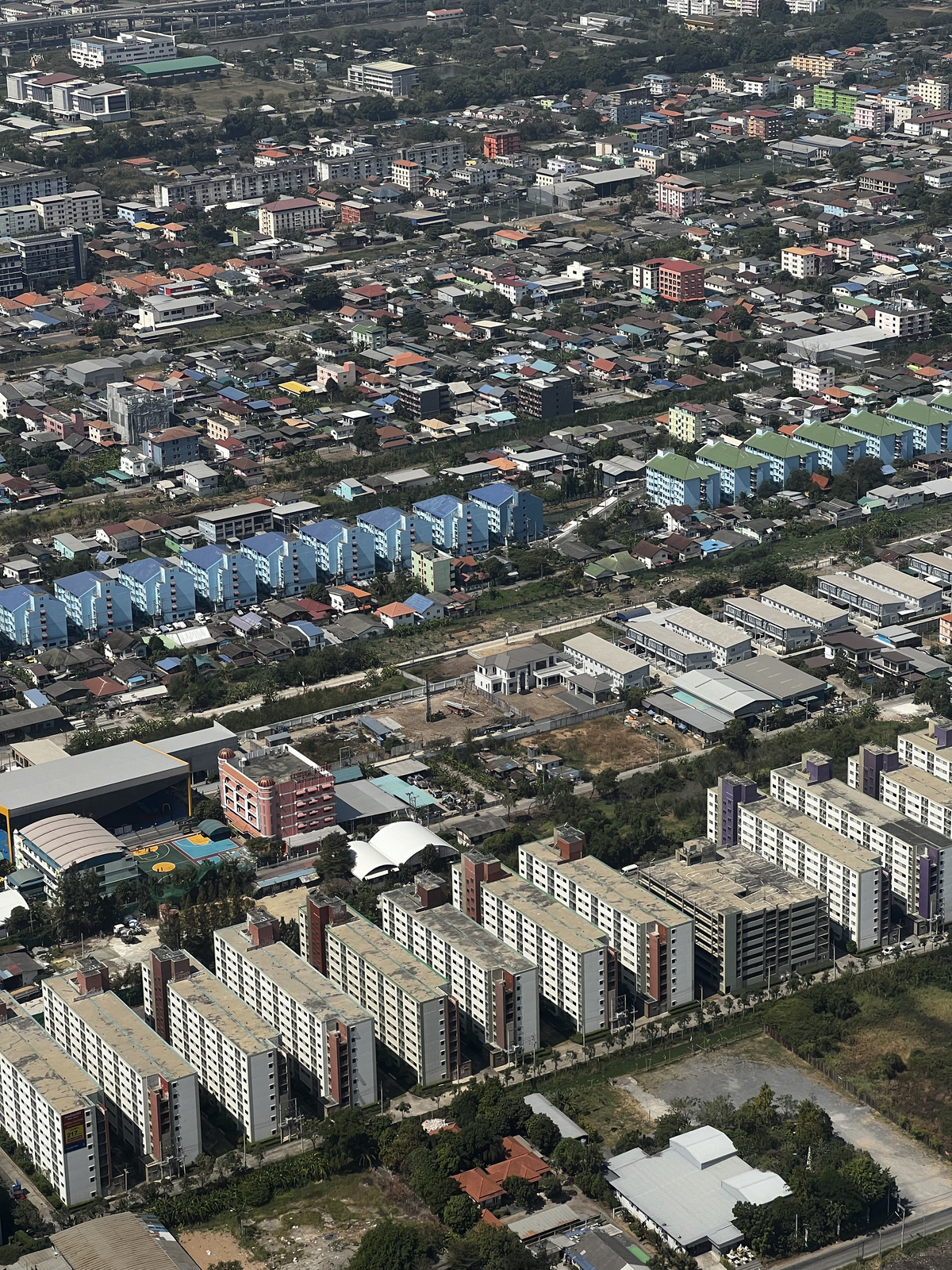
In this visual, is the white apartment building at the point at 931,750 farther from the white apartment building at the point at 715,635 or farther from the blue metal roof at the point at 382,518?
the blue metal roof at the point at 382,518

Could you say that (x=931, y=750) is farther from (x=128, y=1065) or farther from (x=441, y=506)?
(x=441, y=506)

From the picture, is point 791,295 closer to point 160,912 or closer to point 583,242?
point 583,242

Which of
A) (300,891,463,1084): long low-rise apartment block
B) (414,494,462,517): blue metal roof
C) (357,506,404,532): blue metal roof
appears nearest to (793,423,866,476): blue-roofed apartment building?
(414,494,462,517): blue metal roof

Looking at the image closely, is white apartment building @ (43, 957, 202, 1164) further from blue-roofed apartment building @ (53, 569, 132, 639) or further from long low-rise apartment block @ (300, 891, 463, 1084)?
blue-roofed apartment building @ (53, 569, 132, 639)

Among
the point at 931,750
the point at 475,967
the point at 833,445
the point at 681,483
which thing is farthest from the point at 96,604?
the point at 833,445

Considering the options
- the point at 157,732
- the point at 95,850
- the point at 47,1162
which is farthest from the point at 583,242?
the point at 47,1162

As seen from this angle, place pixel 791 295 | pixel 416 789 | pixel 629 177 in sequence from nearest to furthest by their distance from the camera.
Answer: pixel 416 789, pixel 791 295, pixel 629 177
